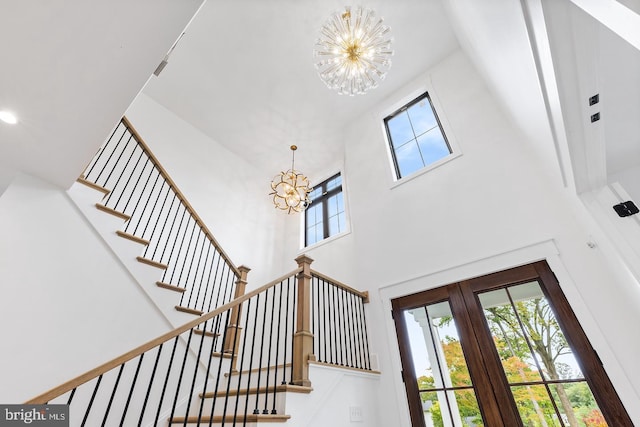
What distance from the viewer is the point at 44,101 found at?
1962 mm

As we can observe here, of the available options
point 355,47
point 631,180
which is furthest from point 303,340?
point 355,47

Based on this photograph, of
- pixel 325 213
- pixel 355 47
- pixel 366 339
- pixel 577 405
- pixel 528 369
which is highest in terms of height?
pixel 355 47

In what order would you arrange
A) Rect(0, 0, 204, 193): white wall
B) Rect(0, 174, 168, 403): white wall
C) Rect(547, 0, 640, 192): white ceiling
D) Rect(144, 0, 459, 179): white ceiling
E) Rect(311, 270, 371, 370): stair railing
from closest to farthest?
Rect(547, 0, 640, 192): white ceiling → Rect(0, 0, 204, 193): white wall → Rect(0, 174, 168, 403): white wall → Rect(311, 270, 371, 370): stair railing → Rect(144, 0, 459, 179): white ceiling

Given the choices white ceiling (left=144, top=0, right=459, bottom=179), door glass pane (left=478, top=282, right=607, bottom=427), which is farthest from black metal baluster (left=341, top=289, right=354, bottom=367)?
white ceiling (left=144, top=0, right=459, bottom=179)

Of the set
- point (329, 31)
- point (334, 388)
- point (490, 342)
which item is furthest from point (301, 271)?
point (329, 31)

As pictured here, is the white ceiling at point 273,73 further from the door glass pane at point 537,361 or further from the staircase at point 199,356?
the door glass pane at point 537,361

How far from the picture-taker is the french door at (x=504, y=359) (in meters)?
2.20

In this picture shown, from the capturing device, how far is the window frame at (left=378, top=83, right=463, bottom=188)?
3.90 meters

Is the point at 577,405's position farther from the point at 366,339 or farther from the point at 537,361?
the point at 366,339

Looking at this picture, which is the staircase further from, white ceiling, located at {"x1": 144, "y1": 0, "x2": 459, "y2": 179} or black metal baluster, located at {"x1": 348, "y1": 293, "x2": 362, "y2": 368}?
white ceiling, located at {"x1": 144, "y1": 0, "x2": 459, "y2": 179}

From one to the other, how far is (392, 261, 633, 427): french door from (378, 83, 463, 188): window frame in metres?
1.68

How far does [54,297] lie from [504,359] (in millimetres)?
3969

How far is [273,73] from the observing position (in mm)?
4922

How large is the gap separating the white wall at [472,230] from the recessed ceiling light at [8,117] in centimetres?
A: 374
